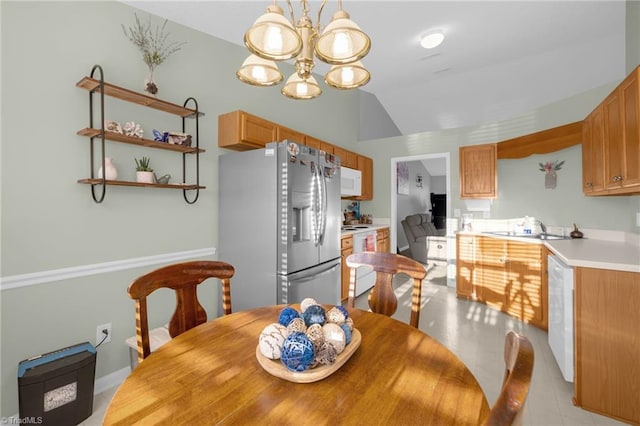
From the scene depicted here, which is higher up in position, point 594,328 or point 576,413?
point 594,328

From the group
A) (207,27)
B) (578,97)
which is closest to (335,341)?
(207,27)

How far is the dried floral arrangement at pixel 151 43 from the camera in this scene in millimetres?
2170

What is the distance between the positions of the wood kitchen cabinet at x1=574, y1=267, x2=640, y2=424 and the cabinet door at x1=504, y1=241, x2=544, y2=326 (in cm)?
Result: 122

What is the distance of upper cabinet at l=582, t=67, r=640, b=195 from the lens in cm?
177

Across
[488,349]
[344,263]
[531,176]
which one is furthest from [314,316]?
[531,176]

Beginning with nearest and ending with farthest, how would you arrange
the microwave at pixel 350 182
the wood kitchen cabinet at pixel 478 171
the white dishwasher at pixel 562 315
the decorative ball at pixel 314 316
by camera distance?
the decorative ball at pixel 314 316, the white dishwasher at pixel 562 315, the wood kitchen cabinet at pixel 478 171, the microwave at pixel 350 182

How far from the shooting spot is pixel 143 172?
211 centimetres

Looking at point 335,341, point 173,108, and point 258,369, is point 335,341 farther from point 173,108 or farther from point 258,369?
point 173,108

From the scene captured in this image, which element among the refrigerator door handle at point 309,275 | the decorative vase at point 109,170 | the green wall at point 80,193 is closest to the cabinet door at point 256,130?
the green wall at point 80,193

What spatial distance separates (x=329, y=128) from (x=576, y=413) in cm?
403

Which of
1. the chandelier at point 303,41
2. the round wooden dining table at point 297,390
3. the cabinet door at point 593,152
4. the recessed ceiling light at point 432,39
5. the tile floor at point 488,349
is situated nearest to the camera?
the round wooden dining table at point 297,390

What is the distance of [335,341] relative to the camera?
904 millimetres

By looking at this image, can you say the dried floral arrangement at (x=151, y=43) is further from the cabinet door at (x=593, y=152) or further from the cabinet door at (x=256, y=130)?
the cabinet door at (x=593, y=152)

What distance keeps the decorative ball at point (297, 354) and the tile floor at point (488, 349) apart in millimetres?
1741
